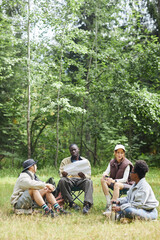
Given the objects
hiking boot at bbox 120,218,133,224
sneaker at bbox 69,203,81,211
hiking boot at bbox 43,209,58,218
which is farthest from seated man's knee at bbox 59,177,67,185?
hiking boot at bbox 120,218,133,224

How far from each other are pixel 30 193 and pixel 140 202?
5.57 ft

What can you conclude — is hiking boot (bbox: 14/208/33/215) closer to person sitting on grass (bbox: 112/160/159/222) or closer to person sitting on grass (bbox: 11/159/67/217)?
person sitting on grass (bbox: 11/159/67/217)

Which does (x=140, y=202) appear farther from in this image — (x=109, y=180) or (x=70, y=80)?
(x=70, y=80)

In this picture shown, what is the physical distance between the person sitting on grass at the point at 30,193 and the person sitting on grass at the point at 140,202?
3.52 feet

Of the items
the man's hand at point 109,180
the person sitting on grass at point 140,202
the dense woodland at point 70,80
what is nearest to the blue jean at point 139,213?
the person sitting on grass at point 140,202

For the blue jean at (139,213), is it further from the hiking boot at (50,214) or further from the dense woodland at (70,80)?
the dense woodland at (70,80)

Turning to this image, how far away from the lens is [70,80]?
39.2 ft

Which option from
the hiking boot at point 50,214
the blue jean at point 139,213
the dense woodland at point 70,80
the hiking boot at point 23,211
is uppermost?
the dense woodland at point 70,80

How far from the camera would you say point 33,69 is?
32.5 feet

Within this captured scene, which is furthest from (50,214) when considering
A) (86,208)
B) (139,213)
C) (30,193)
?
(139,213)

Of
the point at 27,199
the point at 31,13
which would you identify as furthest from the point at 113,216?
the point at 31,13

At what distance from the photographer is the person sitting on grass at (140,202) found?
4.02 metres

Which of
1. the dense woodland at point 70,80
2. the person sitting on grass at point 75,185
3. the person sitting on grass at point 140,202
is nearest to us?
the person sitting on grass at point 140,202

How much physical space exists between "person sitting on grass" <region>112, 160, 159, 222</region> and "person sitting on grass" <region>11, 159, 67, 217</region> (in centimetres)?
107
